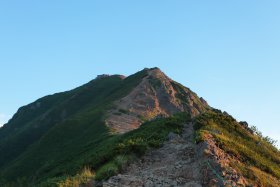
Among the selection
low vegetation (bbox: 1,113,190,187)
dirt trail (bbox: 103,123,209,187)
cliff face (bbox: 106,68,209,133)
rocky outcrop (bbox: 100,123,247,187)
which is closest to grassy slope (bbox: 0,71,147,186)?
cliff face (bbox: 106,68,209,133)

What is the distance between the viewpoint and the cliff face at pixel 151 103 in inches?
2943

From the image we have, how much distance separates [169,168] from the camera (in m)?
22.3

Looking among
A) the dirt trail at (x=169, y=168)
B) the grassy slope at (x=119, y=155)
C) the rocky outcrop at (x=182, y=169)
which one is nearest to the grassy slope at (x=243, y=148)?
the rocky outcrop at (x=182, y=169)

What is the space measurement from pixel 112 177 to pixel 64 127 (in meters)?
65.6

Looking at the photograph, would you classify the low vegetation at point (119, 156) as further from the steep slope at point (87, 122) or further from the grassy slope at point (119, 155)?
the steep slope at point (87, 122)

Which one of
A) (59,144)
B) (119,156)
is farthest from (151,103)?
(119,156)

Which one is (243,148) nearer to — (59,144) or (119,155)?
(119,155)

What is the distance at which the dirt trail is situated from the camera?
2014cm

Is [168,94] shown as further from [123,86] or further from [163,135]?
[163,135]

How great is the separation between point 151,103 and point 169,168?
2540 inches

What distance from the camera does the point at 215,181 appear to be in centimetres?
1953

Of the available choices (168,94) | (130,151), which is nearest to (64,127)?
(168,94)

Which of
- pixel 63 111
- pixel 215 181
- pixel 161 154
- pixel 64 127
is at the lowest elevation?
pixel 215 181

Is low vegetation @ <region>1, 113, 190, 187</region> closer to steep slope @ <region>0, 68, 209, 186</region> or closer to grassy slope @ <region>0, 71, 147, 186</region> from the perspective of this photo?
steep slope @ <region>0, 68, 209, 186</region>
